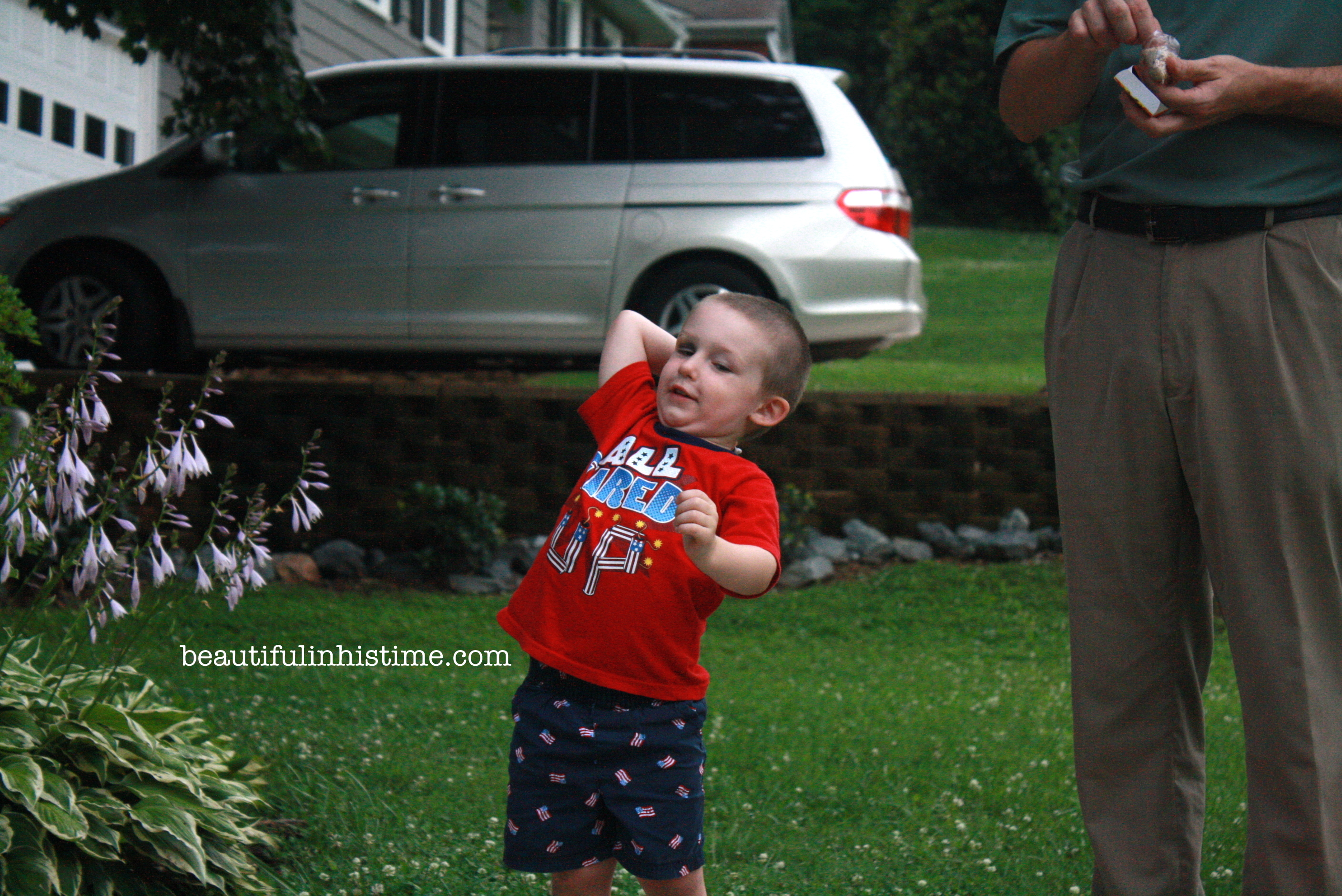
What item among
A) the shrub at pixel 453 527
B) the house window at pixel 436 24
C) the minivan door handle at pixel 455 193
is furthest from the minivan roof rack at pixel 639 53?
the house window at pixel 436 24

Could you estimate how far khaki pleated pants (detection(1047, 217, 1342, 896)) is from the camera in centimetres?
197

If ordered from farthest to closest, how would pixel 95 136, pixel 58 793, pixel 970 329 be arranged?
1. pixel 970 329
2. pixel 95 136
3. pixel 58 793

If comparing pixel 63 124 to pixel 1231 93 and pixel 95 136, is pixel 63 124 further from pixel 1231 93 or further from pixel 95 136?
pixel 1231 93

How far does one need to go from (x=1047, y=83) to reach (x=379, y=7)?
35.5ft

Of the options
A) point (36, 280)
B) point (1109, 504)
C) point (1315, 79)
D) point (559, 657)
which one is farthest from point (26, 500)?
point (36, 280)

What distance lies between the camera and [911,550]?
6.62 m

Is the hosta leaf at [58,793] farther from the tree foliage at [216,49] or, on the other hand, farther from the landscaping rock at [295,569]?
the landscaping rock at [295,569]

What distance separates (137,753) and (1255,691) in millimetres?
2067

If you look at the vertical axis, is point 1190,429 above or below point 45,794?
above

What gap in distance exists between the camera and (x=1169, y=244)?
2084mm

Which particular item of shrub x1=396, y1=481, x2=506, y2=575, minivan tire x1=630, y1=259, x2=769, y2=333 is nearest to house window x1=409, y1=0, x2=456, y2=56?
minivan tire x1=630, y1=259, x2=769, y2=333

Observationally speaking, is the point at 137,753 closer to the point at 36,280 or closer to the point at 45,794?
the point at 45,794

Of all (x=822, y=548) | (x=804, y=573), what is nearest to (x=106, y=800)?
(x=804, y=573)

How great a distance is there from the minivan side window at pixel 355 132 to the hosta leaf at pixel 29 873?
5267 millimetres
